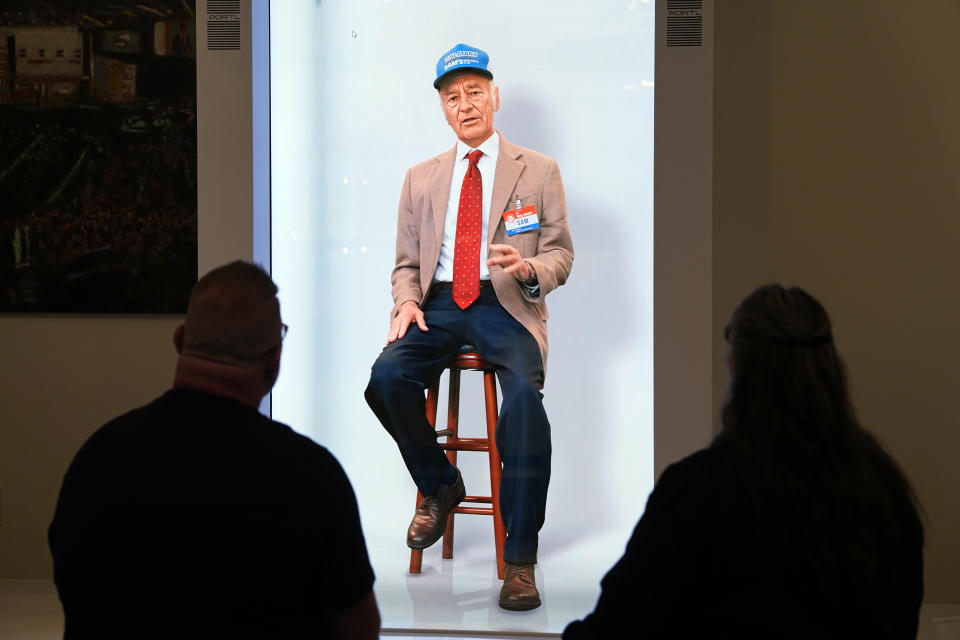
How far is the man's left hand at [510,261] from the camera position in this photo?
3193mm

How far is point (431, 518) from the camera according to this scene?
10.6ft

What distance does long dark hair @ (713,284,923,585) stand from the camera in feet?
4.27

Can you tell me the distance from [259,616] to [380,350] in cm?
204

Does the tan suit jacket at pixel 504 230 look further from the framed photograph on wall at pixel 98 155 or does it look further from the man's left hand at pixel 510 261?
the framed photograph on wall at pixel 98 155

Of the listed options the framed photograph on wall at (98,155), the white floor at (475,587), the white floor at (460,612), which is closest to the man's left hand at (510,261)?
the white floor at (475,587)

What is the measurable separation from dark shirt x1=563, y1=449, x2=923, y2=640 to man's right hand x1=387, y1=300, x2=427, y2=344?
6.47 ft

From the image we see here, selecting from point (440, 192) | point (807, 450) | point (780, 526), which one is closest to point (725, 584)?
point (780, 526)

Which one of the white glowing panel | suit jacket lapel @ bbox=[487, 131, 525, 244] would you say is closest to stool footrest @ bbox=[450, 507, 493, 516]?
the white glowing panel

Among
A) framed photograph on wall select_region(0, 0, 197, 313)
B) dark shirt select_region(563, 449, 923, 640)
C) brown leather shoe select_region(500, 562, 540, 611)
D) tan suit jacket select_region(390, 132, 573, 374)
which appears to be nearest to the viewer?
dark shirt select_region(563, 449, 923, 640)

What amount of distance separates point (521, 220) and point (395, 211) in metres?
0.50

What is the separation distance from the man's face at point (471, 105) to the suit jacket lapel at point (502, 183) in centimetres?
11

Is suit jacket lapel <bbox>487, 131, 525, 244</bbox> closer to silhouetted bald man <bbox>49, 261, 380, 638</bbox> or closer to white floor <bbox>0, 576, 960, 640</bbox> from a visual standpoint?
white floor <bbox>0, 576, 960, 640</bbox>

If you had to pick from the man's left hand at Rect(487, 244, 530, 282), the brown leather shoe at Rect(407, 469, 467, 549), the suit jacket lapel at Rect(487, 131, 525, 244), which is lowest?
the brown leather shoe at Rect(407, 469, 467, 549)

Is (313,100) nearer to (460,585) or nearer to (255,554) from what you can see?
(460,585)
